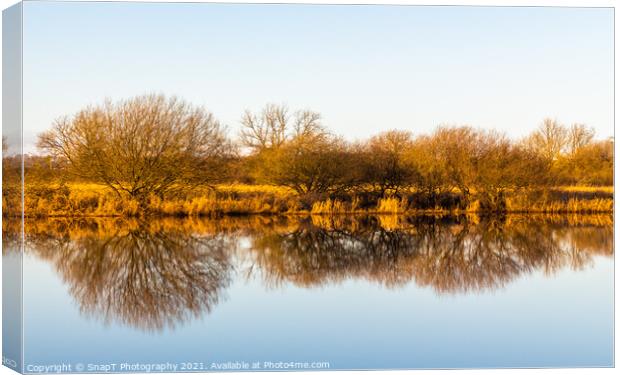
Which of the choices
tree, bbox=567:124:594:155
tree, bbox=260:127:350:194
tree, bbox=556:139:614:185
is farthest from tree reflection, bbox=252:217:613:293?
tree, bbox=260:127:350:194

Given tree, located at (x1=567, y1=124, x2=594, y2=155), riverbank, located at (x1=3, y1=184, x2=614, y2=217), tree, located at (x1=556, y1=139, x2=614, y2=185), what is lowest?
riverbank, located at (x1=3, y1=184, x2=614, y2=217)

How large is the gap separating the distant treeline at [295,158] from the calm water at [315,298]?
2092mm

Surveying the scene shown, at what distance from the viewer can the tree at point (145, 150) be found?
20600 mm

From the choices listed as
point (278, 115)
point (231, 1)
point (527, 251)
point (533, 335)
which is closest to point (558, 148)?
point (527, 251)

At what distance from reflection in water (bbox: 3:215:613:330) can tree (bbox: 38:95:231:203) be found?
3.39 ft

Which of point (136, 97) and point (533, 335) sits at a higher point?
point (136, 97)

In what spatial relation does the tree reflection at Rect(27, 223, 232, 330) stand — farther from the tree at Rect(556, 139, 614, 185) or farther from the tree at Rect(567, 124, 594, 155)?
the tree at Rect(556, 139, 614, 185)

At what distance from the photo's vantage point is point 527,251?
16.8 meters

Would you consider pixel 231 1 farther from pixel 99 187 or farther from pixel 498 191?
pixel 498 191

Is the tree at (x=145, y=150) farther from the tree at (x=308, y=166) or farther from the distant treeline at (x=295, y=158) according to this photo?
the tree at (x=308, y=166)

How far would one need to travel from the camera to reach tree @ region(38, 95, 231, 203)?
2060cm

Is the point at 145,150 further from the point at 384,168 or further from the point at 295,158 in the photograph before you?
the point at 384,168

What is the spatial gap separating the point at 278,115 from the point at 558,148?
239 inches

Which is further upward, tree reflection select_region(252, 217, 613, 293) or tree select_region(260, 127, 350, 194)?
tree select_region(260, 127, 350, 194)
